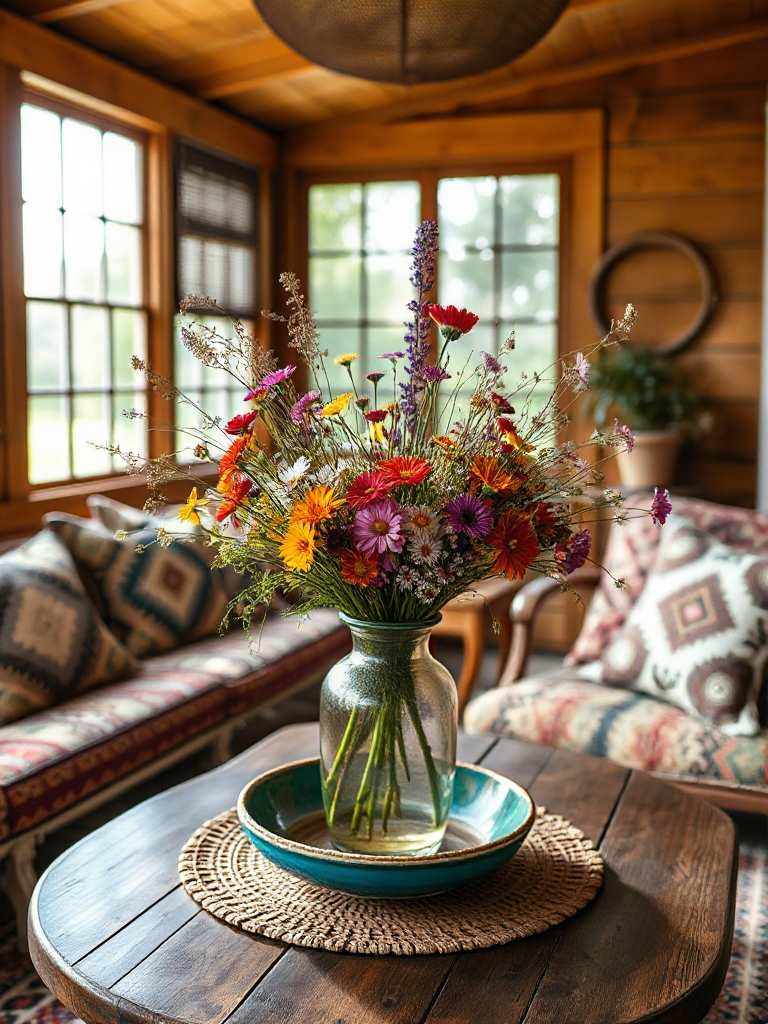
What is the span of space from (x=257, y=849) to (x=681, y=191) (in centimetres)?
407

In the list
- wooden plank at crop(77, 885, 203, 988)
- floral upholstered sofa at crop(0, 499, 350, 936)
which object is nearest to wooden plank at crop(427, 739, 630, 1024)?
wooden plank at crop(77, 885, 203, 988)

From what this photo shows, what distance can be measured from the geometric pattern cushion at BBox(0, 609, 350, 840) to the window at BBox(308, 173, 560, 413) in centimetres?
203

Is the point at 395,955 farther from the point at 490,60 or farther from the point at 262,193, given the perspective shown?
the point at 262,193

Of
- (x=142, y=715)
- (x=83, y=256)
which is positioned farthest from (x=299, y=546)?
(x=83, y=256)

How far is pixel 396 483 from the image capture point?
1.27 meters

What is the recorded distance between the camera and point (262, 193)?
16.4 ft

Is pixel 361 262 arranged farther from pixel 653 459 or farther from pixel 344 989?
pixel 344 989

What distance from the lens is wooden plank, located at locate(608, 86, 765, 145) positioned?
457 cm

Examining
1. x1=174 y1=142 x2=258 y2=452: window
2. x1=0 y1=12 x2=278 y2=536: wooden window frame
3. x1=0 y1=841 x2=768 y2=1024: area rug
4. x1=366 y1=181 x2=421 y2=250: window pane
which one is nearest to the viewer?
x1=0 y1=841 x2=768 y2=1024: area rug

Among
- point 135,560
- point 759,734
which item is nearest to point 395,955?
point 759,734

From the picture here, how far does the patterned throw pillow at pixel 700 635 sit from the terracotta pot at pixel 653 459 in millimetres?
1683

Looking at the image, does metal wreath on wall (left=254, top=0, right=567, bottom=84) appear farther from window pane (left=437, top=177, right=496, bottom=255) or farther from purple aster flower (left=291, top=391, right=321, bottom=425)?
window pane (left=437, top=177, right=496, bottom=255)

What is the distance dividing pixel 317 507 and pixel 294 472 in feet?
0.18

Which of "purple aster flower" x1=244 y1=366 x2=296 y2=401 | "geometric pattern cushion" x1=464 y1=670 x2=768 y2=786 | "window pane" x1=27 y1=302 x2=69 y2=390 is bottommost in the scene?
"geometric pattern cushion" x1=464 y1=670 x2=768 y2=786
